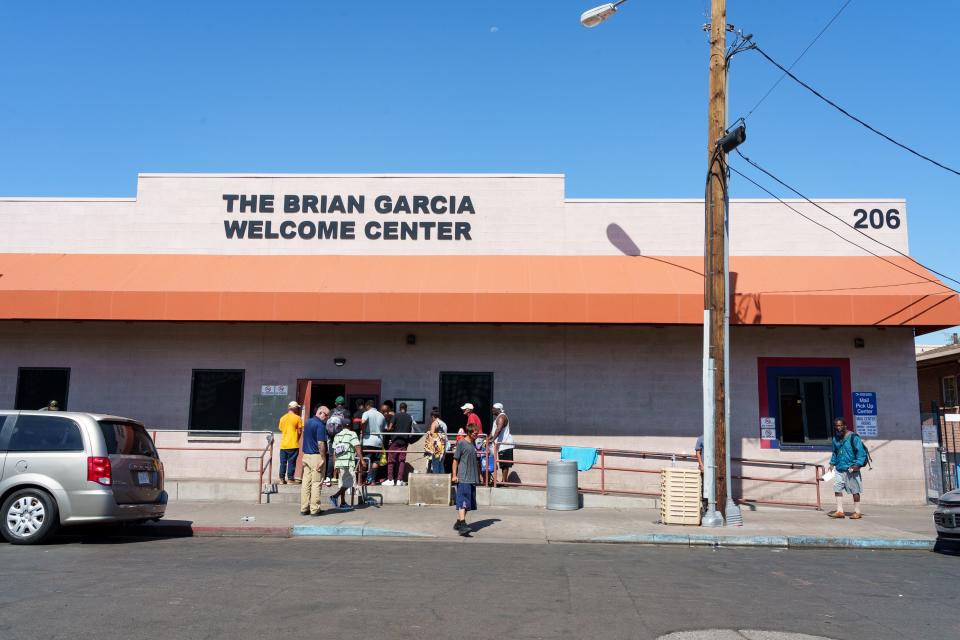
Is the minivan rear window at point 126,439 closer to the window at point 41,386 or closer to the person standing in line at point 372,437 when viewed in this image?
the person standing in line at point 372,437

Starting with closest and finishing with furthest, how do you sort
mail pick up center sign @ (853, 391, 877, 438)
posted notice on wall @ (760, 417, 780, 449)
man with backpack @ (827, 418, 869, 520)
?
man with backpack @ (827, 418, 869, 520) < mail pick up center sign @ (853, 391, 877, 438) < posted notice on wall @ (760, 417, 780, 449)

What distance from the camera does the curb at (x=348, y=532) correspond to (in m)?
11.8

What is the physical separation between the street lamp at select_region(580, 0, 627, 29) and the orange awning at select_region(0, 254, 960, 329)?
5.14 m

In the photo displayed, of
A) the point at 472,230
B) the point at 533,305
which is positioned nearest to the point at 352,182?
the point at 472,230

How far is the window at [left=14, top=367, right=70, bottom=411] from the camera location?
17094mm

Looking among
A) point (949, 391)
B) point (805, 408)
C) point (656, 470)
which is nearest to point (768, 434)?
point (805, 408)

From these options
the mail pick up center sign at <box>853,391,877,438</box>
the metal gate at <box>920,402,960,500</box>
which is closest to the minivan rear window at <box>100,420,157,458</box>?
the mail pick up center sign at <box>853,391,877,438</box>

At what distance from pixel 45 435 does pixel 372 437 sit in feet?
19.9

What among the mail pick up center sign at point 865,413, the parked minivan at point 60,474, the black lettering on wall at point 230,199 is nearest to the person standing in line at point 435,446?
the parked minivan at point 60,474

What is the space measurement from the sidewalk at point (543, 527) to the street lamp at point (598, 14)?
831 centimetres

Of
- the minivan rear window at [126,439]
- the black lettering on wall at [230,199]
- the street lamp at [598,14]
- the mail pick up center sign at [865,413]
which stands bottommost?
the minivan rear window at [126,439]

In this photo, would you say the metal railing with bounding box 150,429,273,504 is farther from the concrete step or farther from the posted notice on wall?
the posted notice on wall

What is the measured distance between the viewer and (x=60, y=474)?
10.2m

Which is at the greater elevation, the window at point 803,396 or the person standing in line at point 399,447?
the window at point 803,396
